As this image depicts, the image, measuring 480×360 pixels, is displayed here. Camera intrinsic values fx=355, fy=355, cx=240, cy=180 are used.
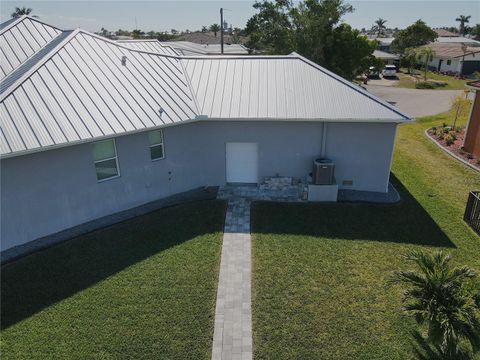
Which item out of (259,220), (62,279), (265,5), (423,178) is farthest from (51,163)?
(265,5)

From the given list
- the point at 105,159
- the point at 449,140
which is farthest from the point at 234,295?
the point at 449,140

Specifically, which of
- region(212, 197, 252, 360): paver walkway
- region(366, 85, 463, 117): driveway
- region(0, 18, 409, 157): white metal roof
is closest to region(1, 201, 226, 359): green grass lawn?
region(212, 197, 252, 360): paver walkway

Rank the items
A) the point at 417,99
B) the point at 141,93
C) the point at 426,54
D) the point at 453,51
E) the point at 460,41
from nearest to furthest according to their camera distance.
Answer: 1. the point at 141,93
2. the point at 417,99
3. the point at 426,54
4. the point at 453,51
5. the point at 460,41

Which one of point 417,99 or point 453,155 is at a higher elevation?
point 417,99

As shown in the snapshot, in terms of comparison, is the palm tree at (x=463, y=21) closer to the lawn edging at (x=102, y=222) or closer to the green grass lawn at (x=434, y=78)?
the green grass lawn at (x=434, y=78)

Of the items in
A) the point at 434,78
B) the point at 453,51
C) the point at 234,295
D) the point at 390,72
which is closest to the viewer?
the point at 234,295

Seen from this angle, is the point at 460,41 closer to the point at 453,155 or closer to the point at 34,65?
the point at 453,155

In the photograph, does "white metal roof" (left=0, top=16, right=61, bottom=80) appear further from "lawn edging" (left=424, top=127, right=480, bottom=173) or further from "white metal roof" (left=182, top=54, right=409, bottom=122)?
"lawn edging" (left=424, top=127, right=480, bottom=173)
